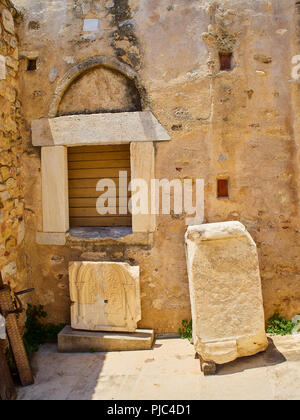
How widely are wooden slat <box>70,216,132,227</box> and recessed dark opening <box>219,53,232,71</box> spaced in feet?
6.81

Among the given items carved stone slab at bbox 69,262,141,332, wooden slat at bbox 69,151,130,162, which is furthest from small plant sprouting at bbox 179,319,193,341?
wooden slat at bbox 69,151,130,162

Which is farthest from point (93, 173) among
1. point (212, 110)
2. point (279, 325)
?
point (279, 325)

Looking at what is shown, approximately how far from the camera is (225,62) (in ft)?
12.6

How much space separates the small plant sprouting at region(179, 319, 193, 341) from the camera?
154 inches

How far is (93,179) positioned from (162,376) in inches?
93.9

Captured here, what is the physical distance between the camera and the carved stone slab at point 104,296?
3.90 m

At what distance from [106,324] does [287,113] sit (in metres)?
3.14

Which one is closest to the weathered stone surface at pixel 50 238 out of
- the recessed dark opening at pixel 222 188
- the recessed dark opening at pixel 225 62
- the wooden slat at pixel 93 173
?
the wooden slat at pixel 93 173

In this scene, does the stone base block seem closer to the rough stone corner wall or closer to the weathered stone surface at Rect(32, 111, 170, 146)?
the rough stone corner wall

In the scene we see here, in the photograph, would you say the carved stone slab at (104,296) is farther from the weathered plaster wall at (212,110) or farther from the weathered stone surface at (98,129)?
the weathered stone surface at (98,129)

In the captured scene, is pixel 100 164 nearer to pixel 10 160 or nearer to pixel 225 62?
pixel 10 160

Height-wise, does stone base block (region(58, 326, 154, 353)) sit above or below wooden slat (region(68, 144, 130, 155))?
below

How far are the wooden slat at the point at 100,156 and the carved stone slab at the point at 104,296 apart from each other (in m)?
1.31
